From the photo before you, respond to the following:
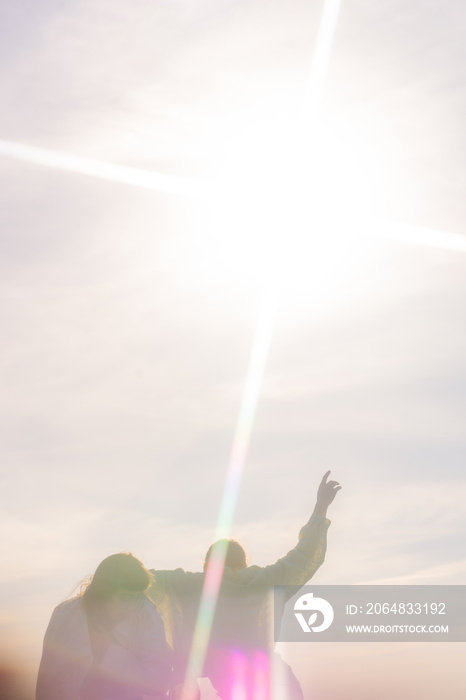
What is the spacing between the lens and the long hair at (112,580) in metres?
7.37

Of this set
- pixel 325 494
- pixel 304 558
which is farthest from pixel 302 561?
pixel 325 494

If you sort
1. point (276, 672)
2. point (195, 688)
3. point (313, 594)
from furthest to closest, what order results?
point (313, 594) < point (276, 672) < point (195, 688)

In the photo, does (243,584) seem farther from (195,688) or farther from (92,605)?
(92,605)

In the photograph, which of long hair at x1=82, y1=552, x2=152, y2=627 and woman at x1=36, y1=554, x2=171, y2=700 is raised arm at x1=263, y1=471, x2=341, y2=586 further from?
long hair at x1=82, y1=552, x2=152, y2=627

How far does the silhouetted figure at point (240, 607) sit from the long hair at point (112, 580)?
1628 millimetres

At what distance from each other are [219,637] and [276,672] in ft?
2.57

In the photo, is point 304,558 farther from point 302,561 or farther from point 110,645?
point 110,645

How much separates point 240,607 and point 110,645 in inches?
86.9

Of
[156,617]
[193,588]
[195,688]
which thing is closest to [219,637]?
[193,588]

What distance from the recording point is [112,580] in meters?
7.41

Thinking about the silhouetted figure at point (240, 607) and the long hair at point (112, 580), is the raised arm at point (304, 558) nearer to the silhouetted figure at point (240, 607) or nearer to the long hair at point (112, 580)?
the silhouetted figure at point (240, 607)

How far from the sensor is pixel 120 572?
24.2 feet

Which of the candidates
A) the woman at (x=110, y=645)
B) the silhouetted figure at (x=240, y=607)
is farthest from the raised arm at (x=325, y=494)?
the woman at (x=110, y=645)

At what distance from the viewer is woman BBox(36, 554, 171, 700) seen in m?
7.39
